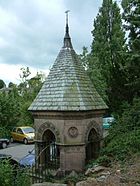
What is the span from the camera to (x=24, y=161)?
17.5 m

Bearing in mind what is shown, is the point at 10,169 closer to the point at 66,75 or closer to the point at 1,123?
the point at 66,75

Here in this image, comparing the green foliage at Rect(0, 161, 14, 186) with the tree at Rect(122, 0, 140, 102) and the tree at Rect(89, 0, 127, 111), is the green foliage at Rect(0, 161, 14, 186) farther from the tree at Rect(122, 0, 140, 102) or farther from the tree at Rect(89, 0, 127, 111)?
the tree at Rect(89, 0, 127, 111)

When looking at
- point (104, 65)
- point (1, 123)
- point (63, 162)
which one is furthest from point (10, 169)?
point (104, 65)

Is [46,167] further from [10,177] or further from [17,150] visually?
[17,150]

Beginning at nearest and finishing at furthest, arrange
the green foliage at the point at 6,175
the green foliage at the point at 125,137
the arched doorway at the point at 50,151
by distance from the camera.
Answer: the green foliage at the point at 6,175, the green foliage at the point at 125,137, the arched doorway at the point at 50,151

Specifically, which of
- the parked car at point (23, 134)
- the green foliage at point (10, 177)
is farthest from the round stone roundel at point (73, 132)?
the parked car at point (23, 134)

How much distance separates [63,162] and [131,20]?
26.6 feet

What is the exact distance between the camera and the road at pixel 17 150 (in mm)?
27500

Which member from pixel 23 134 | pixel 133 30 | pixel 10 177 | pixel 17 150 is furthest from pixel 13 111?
pixel 10 177

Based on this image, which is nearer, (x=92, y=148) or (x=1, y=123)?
(x=92, y=148)

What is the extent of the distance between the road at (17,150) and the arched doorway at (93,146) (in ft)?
50.6

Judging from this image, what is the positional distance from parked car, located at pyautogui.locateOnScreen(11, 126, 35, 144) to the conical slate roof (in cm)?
2248

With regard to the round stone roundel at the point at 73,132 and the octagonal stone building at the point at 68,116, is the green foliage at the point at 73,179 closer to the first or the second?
the octagonal stone building at the point at 68,116

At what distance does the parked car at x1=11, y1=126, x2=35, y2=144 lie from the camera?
33594 millimetres
